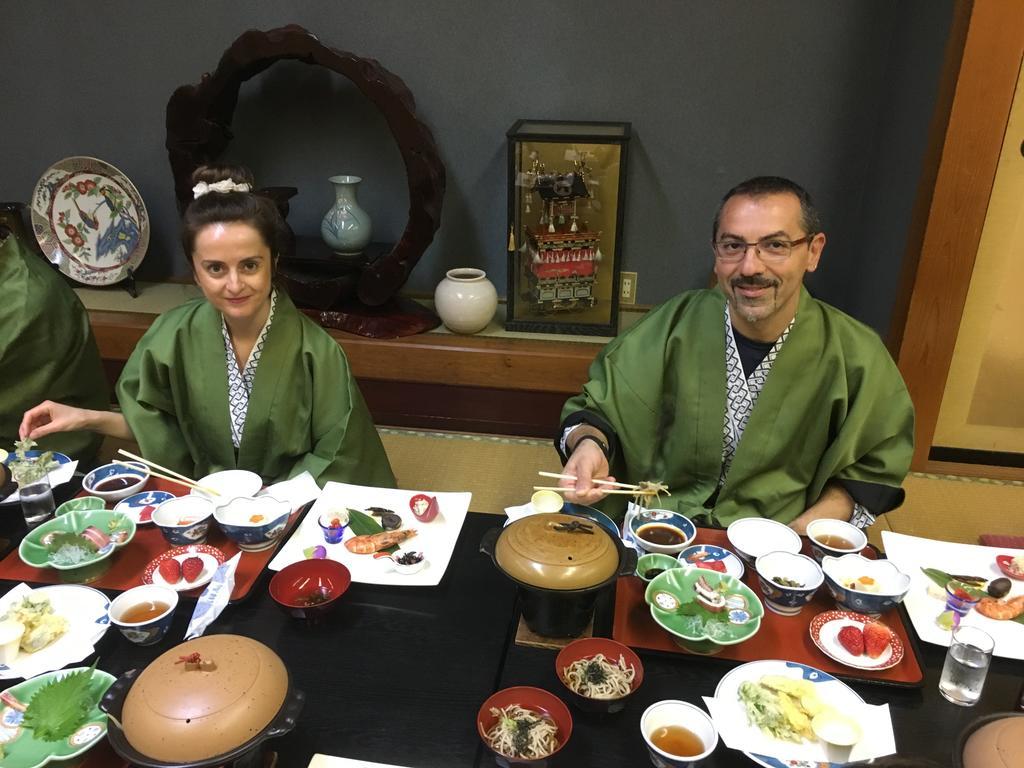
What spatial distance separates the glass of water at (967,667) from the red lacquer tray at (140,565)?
1175mm

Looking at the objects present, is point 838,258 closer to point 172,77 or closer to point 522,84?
point 522,84

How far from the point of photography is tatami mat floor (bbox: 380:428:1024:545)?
9.81 ft

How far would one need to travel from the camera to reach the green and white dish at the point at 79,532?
143 centimetres

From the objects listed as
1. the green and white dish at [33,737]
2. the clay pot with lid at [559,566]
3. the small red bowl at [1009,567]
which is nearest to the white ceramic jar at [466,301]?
the clay pot with lid at [559,566]

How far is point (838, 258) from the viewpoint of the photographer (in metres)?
3.86

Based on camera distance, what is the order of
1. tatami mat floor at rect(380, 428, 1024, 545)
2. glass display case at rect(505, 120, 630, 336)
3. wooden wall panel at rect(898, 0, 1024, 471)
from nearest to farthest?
wooden wall panel at rect(898, 0, 1024, 471), tatami mat floor at rect(380, 428, 1024, 545), glass display case at rect(505, 120, 630, 336)

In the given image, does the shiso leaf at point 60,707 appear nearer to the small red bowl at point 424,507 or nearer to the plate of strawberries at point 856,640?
the small red bowl at point 424,507

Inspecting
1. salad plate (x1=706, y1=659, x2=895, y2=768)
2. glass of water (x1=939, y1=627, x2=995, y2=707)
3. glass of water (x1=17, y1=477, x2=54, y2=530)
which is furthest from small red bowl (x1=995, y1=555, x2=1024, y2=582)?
glass of water (x1=17, y1=477, x2=54, y2=530)

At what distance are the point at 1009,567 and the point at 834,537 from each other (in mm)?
315

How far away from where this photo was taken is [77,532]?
154 centimetres

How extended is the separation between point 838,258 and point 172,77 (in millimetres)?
3527

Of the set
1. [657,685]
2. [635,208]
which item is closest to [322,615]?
[657,685]

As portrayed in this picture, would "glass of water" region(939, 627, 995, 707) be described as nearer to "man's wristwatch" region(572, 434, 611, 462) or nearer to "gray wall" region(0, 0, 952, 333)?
"man's wristwatch" region(572, 434, 611, 462)

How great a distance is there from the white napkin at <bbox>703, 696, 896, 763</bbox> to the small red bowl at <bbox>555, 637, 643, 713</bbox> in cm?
13
